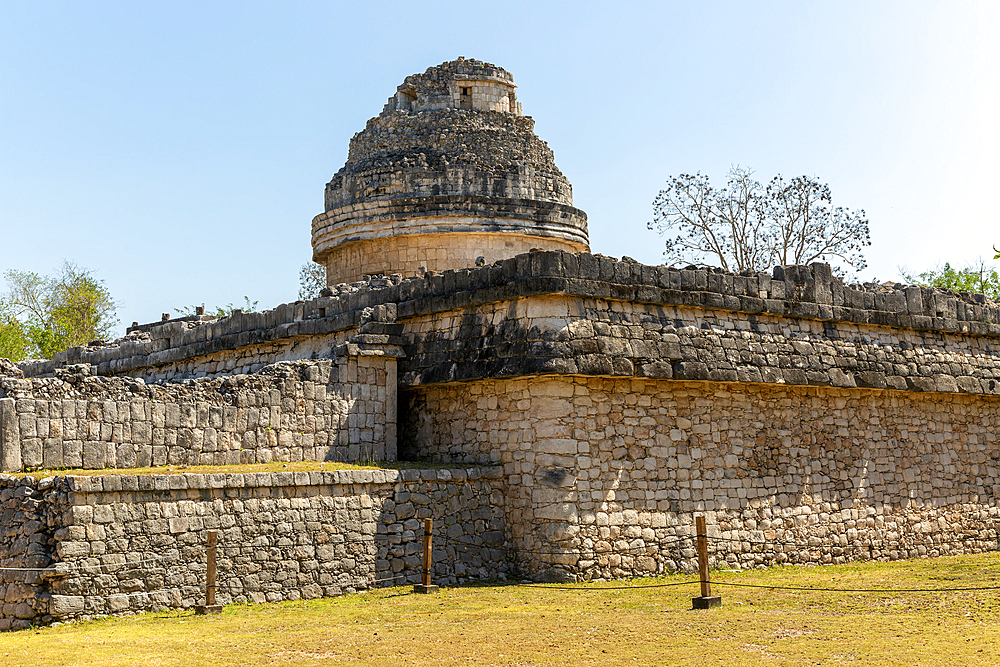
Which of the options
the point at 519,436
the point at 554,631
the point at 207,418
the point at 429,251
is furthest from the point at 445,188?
the point at 554,631

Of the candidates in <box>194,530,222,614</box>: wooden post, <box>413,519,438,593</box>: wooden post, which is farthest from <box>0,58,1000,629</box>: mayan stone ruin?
<box>413,519,438,593</box>: wooden post

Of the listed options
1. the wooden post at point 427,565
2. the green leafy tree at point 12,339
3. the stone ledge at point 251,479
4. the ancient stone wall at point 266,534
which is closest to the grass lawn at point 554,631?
the wooden post at point 427,565

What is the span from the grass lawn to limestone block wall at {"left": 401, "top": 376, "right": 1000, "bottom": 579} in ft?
3.82

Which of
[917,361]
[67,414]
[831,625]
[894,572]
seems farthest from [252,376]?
[917,361]

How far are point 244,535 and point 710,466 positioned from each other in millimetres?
6437

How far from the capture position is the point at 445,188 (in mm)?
21500

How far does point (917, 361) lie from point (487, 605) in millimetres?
9365

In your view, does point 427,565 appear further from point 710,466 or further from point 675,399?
point 710,466

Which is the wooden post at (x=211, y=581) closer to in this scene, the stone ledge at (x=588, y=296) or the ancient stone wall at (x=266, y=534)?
the ancient stone wall at (x=266, y=534)

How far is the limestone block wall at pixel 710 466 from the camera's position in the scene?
46.9ft

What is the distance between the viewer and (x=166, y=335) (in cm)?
2055

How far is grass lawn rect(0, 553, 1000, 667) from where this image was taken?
9391mm

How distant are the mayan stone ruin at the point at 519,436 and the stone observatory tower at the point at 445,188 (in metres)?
3.25

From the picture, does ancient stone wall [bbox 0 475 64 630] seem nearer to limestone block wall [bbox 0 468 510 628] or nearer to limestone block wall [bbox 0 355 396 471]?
limestone block wall [bbox 0 468 510 628]
